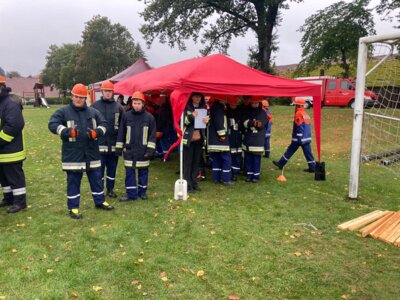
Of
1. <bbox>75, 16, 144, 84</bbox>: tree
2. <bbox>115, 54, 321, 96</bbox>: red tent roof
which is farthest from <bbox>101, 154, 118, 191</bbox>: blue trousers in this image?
<bbox>75, 16, 144, 84</bbox>: tree

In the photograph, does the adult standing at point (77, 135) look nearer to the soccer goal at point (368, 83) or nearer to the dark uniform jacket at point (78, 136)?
the dark uniform jacket at point (78, 136)

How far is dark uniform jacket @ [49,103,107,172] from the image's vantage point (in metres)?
5.15

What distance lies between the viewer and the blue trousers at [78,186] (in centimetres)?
534

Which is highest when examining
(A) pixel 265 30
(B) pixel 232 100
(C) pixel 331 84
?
(A) pixel 265 30

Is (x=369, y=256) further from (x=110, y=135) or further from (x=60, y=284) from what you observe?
(x=110, y=135)

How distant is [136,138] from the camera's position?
6051mm

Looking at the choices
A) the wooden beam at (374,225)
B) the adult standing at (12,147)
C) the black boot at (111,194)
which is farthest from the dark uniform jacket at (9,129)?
the wooden beam at (374,225)

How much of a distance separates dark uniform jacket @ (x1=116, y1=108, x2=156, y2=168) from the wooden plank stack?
3241mm

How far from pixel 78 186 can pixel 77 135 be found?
2.79ft

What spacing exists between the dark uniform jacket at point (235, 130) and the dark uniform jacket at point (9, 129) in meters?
4.06

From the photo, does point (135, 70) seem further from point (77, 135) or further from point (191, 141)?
point (77, 135)

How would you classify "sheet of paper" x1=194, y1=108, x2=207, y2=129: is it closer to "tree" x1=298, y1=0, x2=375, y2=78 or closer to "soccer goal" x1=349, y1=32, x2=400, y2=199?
"soccer goal" x1=349, y1=32, x2=400, y2=199

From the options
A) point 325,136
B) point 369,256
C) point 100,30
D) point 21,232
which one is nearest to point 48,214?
point 21,232

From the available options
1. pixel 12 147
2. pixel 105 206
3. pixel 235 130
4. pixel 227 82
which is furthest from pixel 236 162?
pixel 12 147
